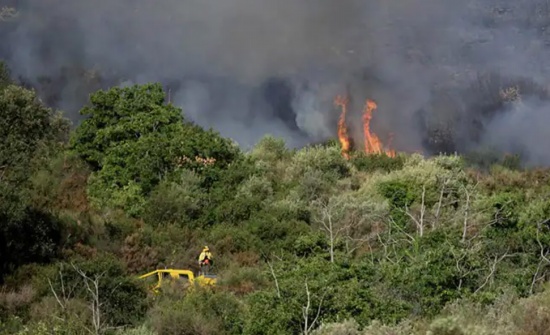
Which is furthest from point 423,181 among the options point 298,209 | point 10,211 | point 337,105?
point 337,105

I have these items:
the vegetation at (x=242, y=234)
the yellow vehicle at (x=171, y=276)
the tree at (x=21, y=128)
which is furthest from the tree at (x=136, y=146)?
the yellow vehicle at (x=171, y=276)

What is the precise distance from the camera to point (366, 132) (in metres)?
72.8

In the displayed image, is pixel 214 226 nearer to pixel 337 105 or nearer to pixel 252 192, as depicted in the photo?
pixel 252 192

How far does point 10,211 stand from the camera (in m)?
24.1

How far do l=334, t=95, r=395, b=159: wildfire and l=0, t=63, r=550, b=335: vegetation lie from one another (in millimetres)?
17432

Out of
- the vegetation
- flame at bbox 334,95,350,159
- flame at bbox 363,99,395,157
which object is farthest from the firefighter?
flame at bbox 363,99,395,157

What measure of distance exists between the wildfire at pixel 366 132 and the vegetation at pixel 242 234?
1743 centimetres

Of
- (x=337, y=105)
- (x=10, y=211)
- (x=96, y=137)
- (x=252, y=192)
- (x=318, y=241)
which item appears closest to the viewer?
(x=10, y=211)

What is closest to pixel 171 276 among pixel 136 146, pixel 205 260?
pixel 205 260

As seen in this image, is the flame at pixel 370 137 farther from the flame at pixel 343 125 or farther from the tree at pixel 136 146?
the tree at pixel 136 146

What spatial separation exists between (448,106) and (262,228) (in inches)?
1848

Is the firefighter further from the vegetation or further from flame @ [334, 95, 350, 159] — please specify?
flame @ [334, 95, 350, 159]

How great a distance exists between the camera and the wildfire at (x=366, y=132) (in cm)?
7094

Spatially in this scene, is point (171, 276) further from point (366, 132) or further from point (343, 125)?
point (366, 132)
